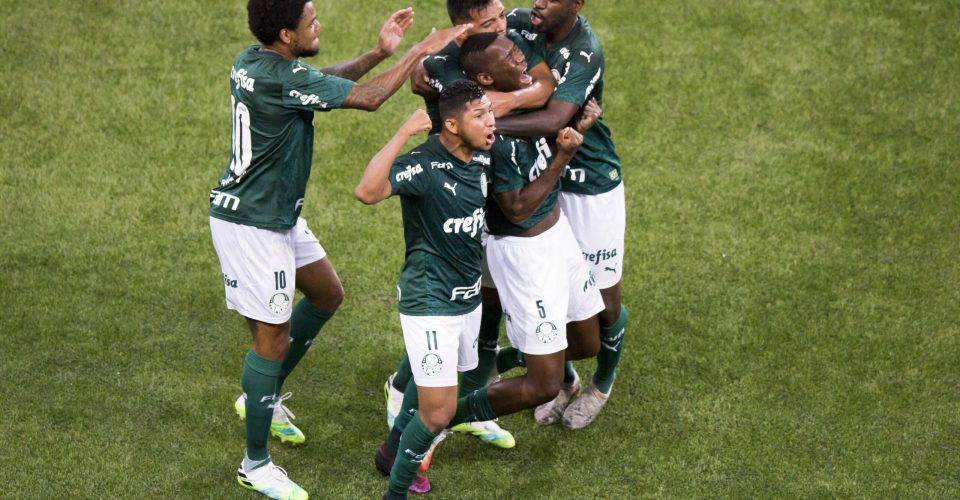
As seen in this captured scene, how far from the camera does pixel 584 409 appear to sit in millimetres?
7086

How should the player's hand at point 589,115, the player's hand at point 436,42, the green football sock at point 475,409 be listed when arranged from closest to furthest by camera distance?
the player's hand at point 436,42
the player's hand at point 589,115
the green football sock at point 475,409

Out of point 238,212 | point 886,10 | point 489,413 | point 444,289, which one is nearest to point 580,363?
point 489,413

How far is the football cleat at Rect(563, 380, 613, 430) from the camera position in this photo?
7.06m

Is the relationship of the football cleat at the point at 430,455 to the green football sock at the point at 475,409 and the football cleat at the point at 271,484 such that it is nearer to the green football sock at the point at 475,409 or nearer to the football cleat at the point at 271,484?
the green football sock at the point at 475,409

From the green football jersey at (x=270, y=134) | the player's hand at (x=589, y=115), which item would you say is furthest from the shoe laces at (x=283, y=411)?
the player's hand at (x=589, y=115)

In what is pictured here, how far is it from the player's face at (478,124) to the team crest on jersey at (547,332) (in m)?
1.05

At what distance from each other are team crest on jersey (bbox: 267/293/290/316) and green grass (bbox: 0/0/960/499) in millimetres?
1003

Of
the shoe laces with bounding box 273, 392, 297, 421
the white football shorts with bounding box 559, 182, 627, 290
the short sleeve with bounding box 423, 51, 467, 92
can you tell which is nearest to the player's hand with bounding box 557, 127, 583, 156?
the short sleeve with bounding box 423, 51, 467, 92

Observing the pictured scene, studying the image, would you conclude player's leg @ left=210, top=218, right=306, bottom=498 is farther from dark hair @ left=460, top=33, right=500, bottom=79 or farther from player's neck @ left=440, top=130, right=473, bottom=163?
dark hair @ left=460, top=33, right=500, bottom=79

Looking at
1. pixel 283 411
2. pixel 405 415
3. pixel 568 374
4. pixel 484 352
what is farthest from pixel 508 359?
pixel 283 411

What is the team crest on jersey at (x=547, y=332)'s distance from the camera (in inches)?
247

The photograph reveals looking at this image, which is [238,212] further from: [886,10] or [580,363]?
[886,10]

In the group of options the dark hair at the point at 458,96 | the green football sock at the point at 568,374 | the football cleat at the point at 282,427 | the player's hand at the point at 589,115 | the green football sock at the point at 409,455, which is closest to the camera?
the dark hair at the point at 458,96

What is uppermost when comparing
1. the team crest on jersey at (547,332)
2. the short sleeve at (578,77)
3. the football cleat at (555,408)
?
the short sleeve at (578,77)
